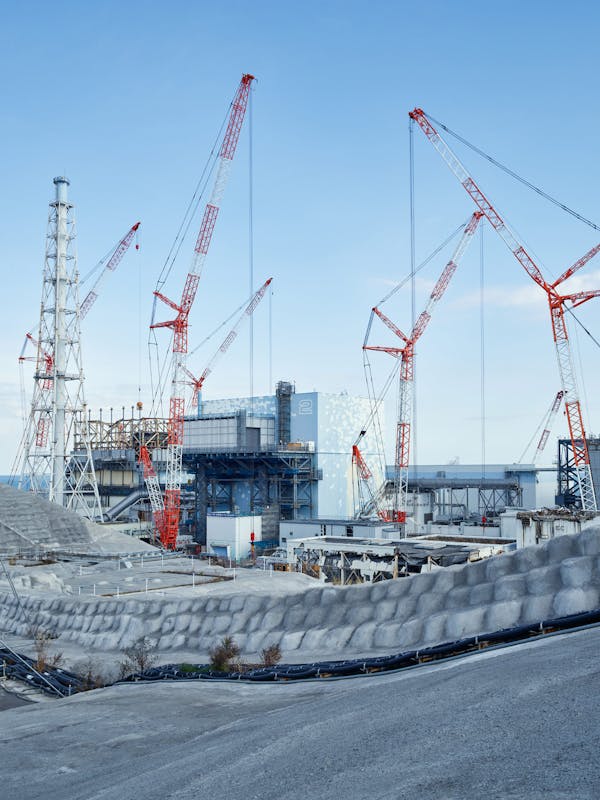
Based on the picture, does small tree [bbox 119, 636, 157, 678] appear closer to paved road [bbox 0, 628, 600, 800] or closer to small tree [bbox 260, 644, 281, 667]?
small tree [bbox 260, 644, 281, 667]

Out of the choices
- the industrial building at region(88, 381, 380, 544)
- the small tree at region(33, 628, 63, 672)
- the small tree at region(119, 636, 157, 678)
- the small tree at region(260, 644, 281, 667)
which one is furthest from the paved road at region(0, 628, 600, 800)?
the industrial building at region(88, 381, 380, 544)

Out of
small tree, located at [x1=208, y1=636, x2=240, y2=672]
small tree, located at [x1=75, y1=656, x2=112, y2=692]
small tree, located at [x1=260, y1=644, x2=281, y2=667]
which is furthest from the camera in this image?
small tree, located at [x1=75, y1=656, x2=112, y2=692]

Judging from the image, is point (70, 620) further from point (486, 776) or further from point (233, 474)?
point (233, 474)

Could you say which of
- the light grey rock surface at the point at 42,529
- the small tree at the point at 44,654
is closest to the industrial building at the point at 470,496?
the light grey rock surface at the point at 42,529

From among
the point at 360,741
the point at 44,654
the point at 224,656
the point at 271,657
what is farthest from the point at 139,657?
the point at 360,741

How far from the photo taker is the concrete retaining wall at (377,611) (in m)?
11.3

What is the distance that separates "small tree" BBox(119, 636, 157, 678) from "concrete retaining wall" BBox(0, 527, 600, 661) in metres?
0.32

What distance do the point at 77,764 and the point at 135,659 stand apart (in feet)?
20.3

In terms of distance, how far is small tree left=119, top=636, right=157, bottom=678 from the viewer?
15138 mm

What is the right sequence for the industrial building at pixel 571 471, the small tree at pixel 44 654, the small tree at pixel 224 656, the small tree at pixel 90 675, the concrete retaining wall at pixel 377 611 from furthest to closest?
the industrial building at pixel 571 471
the small tree at pixel 44 654
the small tree at pixel 90 675
the small tree at pixel 224 656
the concrete retaining wall at pixel 377 611

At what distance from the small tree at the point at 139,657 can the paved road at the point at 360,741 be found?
342 centimetres

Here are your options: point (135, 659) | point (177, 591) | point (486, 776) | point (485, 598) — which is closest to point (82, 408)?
point (177, 591)

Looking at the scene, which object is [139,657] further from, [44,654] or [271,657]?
[44,654]

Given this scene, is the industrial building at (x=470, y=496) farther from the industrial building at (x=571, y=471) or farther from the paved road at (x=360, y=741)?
the paved road at (x=360, y=741)
